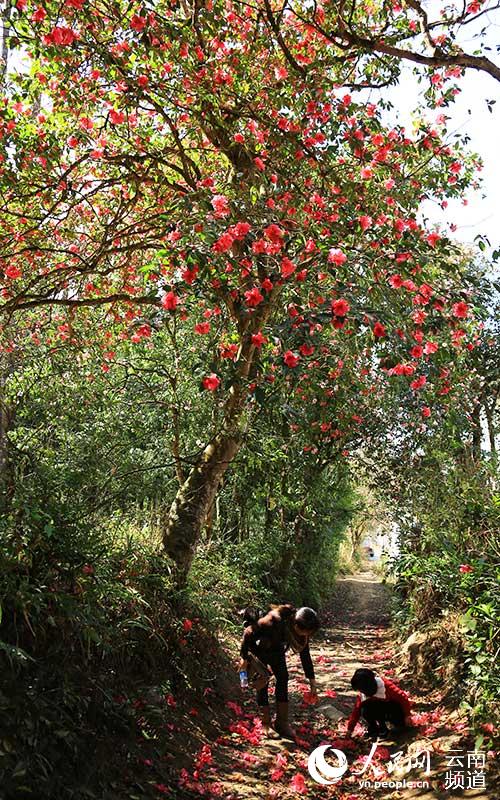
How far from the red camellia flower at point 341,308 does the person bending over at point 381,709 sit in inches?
111

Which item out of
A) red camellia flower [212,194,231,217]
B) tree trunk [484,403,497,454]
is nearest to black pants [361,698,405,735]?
red camellia flower [212,194,231,217]

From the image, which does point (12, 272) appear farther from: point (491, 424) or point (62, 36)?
point (491, 424)

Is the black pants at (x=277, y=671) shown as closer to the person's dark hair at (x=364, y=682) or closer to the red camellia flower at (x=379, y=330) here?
the person's dark hair at (x=364, y=682)

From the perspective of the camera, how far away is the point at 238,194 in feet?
→ 15.0

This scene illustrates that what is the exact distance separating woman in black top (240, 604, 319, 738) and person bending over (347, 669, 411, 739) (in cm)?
55

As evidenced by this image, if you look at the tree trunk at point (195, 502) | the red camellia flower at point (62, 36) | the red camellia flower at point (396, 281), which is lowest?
the tree trunk at point (195, 502)

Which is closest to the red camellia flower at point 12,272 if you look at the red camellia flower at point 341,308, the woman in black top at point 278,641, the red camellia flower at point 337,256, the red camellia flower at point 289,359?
the red camellia flower at point 289,359

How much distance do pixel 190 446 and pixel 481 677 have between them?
15.0 feet

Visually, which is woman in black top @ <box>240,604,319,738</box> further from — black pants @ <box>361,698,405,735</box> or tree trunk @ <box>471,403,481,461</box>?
tree trunk @ <box>471,403,481,461</box>

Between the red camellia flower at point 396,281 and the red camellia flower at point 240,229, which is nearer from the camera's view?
the red camellia flower at point 240,229

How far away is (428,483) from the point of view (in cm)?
845

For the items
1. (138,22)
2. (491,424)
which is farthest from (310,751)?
(491,424)

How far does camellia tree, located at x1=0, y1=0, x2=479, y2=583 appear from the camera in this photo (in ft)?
12.8

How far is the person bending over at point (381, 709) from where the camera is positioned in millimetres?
4719
